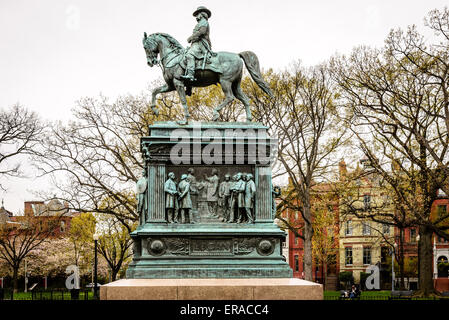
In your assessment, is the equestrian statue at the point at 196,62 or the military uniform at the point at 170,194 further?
the equestrian statue at the point at 196,62

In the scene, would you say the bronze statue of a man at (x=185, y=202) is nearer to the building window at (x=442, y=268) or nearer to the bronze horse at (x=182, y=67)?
the bronze horse at (x=182, y=67)

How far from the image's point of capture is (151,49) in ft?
55.9

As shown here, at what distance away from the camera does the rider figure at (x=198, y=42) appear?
648 inches

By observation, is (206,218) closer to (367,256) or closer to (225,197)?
(225,197)

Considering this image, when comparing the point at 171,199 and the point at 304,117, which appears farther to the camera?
the point at 304,117

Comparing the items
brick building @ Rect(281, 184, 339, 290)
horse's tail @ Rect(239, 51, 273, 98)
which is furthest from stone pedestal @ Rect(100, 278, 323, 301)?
brick building @ Rect(281, 184, 339, 290)

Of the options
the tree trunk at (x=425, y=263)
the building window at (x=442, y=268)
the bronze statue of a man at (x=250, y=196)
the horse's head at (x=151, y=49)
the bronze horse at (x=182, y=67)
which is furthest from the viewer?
the building window at (x=442, y=268)

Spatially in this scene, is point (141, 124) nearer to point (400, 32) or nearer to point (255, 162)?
point (400, 32)

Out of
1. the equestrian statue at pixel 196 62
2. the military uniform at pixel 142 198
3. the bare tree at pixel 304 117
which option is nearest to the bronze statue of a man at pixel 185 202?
the military uniform at pixel 142 198

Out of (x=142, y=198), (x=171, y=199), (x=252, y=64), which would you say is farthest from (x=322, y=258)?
(x=171, y=199)

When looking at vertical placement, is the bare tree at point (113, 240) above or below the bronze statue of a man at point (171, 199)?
below

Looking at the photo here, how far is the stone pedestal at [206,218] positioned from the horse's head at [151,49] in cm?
211

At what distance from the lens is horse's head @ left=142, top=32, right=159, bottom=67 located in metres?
17.0

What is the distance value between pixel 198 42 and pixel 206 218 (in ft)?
16.5
